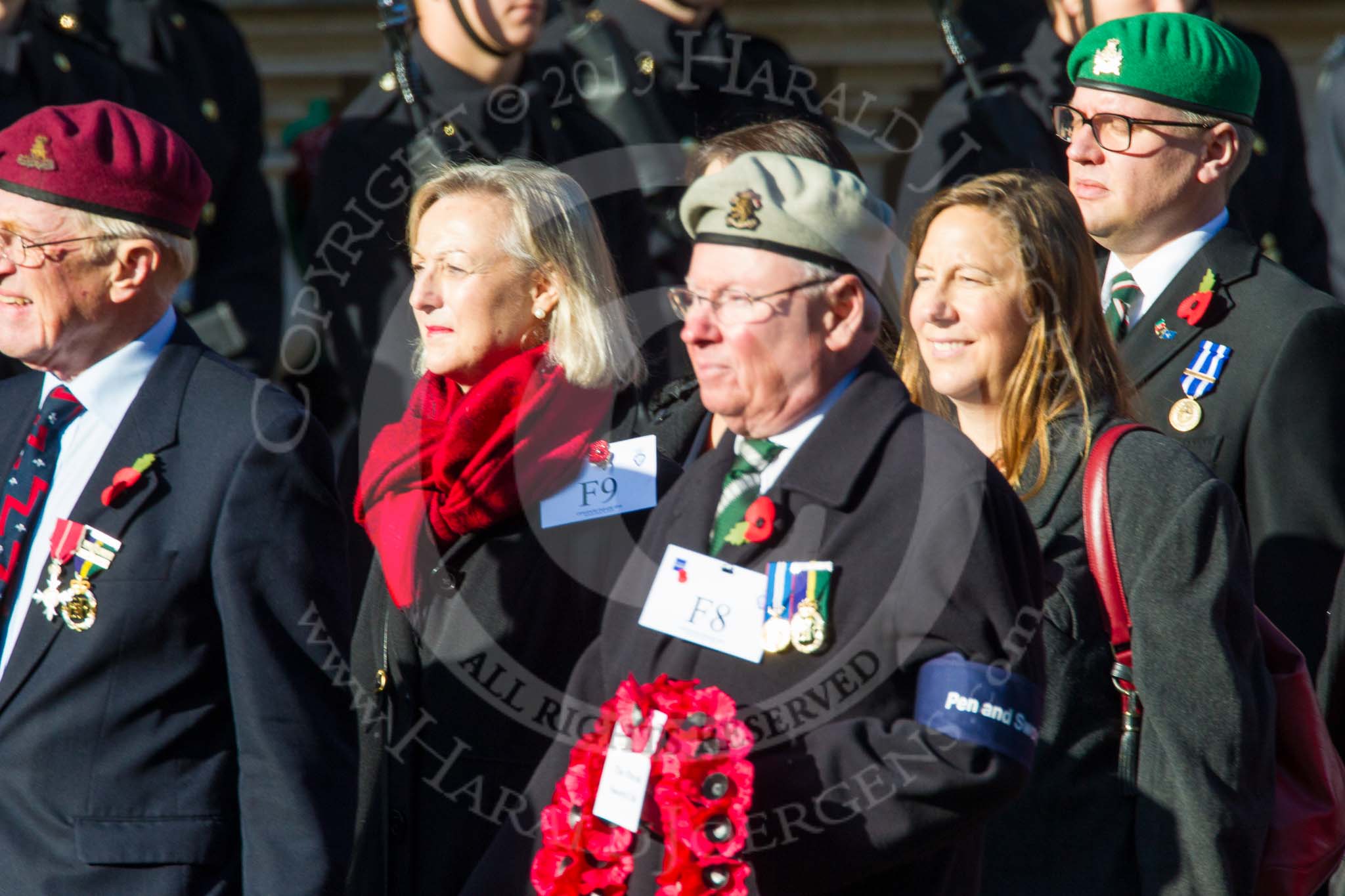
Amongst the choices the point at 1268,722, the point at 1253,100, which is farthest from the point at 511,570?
the point at 1253,100

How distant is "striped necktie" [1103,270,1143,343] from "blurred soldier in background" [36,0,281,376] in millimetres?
2493

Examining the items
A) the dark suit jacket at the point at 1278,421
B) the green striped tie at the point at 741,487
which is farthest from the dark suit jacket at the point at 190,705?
the dark suit jacket at the point at 1278,421

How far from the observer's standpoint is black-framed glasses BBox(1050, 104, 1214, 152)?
13.6 ft

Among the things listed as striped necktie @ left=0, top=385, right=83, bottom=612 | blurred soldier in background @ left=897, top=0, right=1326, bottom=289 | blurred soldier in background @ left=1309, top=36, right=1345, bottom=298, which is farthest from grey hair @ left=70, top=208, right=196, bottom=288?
blurred soldier in background @ left=1309, top=36, right=1345, bottom=298

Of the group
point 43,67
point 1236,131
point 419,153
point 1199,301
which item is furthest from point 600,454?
point 43,67

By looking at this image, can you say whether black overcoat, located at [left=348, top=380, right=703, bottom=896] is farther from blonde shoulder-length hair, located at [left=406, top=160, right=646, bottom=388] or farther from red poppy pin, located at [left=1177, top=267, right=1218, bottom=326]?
red poppy pin, located at [left=1177, top=267, right=1218, bottom=326]

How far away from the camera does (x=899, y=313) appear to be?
13.5ft

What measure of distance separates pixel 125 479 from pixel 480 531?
639 mm

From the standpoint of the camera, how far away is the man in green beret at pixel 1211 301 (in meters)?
3.81

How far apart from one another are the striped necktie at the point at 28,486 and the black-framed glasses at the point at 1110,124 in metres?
2.16

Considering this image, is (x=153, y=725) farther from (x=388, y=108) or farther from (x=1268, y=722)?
(x=388, y=108)

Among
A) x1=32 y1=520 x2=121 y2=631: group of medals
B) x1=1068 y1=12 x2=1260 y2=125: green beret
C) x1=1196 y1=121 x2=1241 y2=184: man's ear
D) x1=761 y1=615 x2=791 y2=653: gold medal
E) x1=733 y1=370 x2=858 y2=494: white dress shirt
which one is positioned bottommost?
x1=32 y1=520 x2=121 y2=631: group of medals

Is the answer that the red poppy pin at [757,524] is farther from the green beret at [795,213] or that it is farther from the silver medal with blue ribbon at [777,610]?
the green beret at [795,213]

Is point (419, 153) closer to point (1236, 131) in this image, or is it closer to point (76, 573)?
point (1236, 131)
